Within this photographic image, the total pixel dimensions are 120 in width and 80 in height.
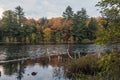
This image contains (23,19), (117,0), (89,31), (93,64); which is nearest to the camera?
(117,0)

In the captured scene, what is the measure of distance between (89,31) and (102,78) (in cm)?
9349

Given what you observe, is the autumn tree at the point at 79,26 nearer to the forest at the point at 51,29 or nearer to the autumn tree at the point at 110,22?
the forest at the point at 51,29

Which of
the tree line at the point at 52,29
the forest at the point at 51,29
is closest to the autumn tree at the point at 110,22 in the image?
the tree line at the point at 52,29

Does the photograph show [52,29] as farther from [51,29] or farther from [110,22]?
[110,22]

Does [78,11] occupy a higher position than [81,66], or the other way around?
[78,11]

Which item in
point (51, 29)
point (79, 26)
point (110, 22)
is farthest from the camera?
point (51, 29)

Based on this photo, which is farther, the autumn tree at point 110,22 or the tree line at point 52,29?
the tree line at point 52,29

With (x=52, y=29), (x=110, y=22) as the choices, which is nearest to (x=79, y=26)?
(x=52, y=29)

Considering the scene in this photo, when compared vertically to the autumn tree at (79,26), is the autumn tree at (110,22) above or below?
below

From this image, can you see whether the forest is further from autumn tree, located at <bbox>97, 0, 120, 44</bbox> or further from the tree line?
autumn tree, located at <bbox>97, 0, 120, 44</bbox>

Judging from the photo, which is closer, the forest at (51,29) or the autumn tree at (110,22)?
the autumn tree at (110,22)

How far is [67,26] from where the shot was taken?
106 metres

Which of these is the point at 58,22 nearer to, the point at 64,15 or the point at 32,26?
the point at 64,15

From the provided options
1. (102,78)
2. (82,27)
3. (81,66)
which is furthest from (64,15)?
(102,78)
